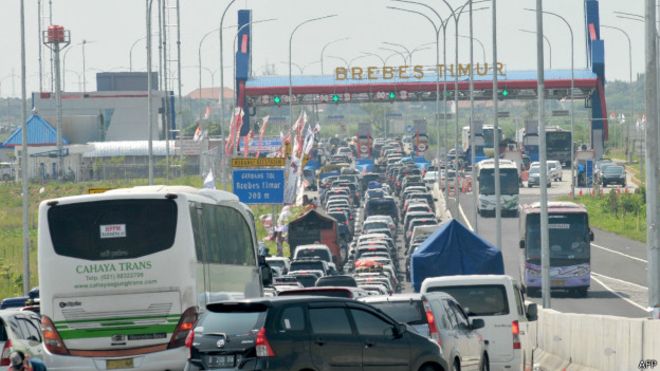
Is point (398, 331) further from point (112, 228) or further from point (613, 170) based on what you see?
point (613, 170)

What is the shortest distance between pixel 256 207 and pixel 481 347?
67668 mm

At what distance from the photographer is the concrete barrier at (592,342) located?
21438 millimetres

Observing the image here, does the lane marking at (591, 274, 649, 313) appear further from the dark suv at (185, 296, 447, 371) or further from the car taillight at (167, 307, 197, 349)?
the dark suv at (185, 296, 447, 371)

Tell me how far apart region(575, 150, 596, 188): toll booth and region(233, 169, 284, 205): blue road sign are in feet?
168

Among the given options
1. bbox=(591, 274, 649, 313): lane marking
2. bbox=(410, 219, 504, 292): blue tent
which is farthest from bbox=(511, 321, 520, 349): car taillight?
bbox=(591, 274, 649, 313): lane marking

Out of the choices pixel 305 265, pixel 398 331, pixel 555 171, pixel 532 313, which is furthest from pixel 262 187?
pixel 555 171

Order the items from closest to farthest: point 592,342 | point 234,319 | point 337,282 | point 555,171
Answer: point 234,319
point 592,342
point 337,282
point 555,171

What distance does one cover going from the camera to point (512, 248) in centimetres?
7000

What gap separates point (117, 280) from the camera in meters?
22.0

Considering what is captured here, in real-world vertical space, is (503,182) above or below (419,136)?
below

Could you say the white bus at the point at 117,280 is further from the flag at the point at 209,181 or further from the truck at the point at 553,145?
the truck at the point at 553,145

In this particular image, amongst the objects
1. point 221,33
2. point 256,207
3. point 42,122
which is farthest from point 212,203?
point 42,122

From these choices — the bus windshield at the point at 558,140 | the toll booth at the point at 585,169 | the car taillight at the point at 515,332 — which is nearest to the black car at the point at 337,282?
the car taillight at the point at 515,332

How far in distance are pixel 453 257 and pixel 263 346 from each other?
20314 millimetres
